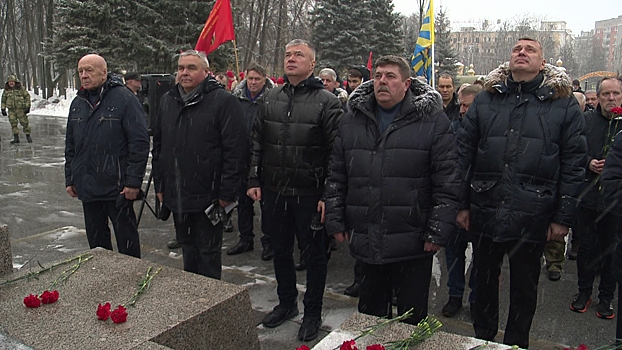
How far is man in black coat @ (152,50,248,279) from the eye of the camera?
164 inches

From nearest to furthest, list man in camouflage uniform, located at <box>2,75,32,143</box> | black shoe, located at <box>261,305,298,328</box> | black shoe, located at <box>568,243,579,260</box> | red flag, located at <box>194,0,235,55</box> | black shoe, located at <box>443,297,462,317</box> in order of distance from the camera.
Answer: black shoe, located at <box>261,305,298,328</box> → black shoe, located at <box>443,297,462,317</box> → black shoe, located at <box>568,243,579,260</box> → red flag, located at <box>194,0,235,55</box> → man in camouflage uniform, located at <box>2,75,32,143</box>

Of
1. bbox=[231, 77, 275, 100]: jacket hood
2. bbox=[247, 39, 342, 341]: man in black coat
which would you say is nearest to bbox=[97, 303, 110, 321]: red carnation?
bbox=[247, 39, 342, 341]: man in black coat

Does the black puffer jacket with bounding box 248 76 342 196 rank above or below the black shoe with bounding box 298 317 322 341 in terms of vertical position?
above

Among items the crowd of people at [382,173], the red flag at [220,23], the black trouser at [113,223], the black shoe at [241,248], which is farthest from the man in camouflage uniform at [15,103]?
the black trouser at [113,223]

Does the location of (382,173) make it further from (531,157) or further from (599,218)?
(599,218)

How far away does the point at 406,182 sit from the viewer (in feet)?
10.4

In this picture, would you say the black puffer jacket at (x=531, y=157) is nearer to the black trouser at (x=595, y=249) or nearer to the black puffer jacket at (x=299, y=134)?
the black puffer jacket at (x=299, y=134)

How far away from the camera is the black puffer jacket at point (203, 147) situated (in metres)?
4.16

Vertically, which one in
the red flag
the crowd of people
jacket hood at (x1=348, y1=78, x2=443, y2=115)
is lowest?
the crowd of people

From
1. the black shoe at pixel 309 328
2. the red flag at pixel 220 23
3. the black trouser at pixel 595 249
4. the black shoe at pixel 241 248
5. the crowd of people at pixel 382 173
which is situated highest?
the red flag at pixel 220 23

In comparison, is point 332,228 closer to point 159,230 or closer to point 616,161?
point 616,161

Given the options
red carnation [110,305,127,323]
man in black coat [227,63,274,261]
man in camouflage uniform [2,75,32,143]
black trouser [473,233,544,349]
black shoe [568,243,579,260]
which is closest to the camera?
red carnation [110,305,127,323]

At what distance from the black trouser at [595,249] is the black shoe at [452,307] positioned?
109cm

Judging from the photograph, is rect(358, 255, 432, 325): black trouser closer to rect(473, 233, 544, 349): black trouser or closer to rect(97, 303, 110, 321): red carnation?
rect(473, 233, 544, 349): black trouser
